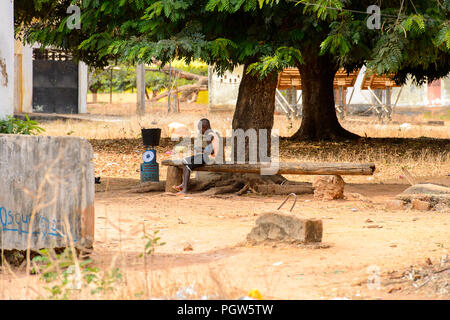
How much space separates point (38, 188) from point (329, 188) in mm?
5488

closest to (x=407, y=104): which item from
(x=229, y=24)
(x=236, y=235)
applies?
(x=229, y=24)

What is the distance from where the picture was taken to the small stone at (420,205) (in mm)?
9195

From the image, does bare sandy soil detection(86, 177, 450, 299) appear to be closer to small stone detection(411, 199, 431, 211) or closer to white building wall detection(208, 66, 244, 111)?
small stone detection(411, 199, 431, 211)

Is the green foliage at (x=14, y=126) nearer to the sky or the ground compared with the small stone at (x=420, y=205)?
nearer to the sky

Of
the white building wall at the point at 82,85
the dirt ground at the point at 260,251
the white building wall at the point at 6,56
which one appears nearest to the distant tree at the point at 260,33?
the dirt ground at the point at 260,251

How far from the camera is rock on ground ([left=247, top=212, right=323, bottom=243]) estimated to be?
6.68 metres

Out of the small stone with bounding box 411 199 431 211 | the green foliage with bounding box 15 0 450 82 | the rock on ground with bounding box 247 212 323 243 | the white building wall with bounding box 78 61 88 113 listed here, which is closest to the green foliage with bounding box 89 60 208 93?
the white building wall with bounding box 78 61 88 113

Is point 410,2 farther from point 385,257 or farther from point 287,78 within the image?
point 287,78

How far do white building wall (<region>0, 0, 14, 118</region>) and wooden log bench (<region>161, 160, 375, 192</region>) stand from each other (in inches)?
133

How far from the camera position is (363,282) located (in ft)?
17.4

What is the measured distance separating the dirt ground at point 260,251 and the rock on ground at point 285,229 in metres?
0.13

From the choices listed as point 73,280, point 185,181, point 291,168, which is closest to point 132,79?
point 185,181

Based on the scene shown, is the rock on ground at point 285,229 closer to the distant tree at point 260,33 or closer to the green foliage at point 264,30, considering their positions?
the distant tree at point 260,33

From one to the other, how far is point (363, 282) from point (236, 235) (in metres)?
2.32
